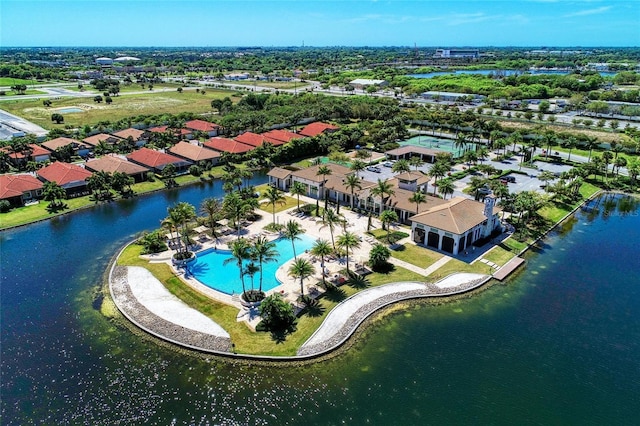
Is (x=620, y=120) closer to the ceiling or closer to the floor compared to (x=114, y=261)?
closer to the ceiling

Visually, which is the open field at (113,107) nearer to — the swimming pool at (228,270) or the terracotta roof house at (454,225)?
the swimming pool at (228,270)

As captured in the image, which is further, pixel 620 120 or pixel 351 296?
pixel 620 120

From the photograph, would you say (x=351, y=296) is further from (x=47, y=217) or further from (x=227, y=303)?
(x=47, y=217)

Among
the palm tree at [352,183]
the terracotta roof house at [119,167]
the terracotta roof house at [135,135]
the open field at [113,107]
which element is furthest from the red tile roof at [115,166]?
the open field at [113,107]

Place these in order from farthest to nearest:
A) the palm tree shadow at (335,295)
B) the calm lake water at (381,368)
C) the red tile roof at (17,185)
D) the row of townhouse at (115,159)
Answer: the row of townhouse at (115,159)
the red tile roof at (17,185)
the palm tree shadow at (335,295)
the calm lake water at (381,368)

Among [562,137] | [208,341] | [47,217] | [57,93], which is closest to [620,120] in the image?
[562,137]

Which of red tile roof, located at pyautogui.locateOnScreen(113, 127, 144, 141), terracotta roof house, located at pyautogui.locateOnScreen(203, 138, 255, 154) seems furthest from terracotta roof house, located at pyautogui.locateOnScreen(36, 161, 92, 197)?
terracotta roof house, located at pyautogui.locateOnScreen(203, 138, 255, 154)

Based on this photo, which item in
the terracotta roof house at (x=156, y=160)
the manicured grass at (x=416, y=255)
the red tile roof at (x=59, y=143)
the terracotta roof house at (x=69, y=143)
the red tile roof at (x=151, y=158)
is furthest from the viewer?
the terracotta roof house at (x=69, y=143)

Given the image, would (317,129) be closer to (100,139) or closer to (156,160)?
(156,160)
